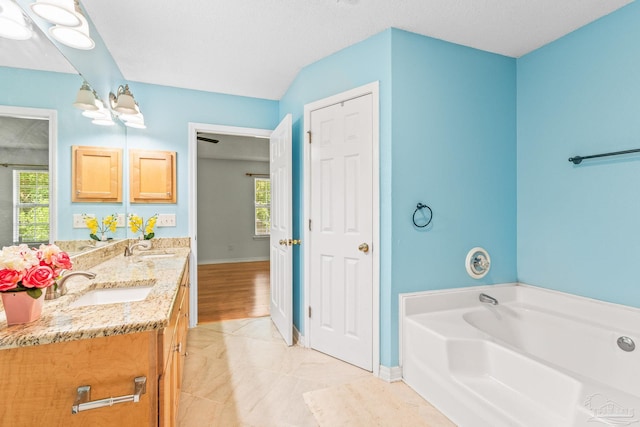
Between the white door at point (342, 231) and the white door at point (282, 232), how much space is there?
0.22 metres

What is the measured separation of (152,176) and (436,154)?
8.72ft

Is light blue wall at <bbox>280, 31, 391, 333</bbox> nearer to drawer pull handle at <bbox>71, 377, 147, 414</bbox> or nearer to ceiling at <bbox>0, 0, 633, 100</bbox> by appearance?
ceiling at <bbox>0, 0, 633, 100</bbox>

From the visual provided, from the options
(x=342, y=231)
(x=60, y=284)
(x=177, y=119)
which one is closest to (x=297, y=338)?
(x=342, y=231)

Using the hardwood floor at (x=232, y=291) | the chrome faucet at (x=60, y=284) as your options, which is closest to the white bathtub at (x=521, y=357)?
the chrome faucet at (x=60, y=284)

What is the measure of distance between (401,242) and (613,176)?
1407 millimetres

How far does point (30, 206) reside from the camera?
1.22m

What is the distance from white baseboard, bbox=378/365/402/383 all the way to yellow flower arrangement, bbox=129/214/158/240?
235 centimetres

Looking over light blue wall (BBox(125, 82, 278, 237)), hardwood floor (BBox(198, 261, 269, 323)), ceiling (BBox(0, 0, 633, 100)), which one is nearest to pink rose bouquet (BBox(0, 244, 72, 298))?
Result: ceiling (BBox(0, 0, 633, 100))

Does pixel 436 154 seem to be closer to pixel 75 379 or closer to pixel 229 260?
pixel 75 379

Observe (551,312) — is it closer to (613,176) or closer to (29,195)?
(613,176)

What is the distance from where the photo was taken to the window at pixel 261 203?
706cm

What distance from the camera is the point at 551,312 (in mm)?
2100

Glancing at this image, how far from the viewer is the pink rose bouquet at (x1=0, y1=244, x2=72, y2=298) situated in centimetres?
88

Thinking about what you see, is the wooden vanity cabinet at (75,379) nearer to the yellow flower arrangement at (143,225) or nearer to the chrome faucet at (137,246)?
the chrome faucet at (137,246)
